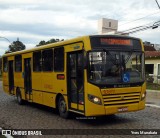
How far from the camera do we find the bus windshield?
416 inches

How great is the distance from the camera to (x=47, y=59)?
45.9 feet

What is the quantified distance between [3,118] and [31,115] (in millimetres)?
1194

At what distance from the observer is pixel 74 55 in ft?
38.2

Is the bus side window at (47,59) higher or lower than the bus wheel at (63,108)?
higher

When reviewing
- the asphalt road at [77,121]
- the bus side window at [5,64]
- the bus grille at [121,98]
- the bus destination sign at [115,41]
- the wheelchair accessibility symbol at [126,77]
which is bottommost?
the asphalt road at [77,121]

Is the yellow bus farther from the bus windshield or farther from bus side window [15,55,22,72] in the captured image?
bus side window [15,55,22,72]

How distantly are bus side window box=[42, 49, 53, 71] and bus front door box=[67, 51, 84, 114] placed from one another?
170cm

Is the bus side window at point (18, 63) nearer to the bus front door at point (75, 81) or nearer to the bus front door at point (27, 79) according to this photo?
the bus front door at point (27, 79)

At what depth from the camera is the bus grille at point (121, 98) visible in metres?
10.6

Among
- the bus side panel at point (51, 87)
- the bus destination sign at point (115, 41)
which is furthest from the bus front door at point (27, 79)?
the bus destination sign at point (115, 41)

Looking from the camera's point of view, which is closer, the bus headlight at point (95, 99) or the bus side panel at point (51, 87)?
the bus headlight at point (95, 99)

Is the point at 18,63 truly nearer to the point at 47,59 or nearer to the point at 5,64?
the point at 5,64

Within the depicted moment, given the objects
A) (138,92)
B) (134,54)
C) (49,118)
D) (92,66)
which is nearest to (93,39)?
(92,66)

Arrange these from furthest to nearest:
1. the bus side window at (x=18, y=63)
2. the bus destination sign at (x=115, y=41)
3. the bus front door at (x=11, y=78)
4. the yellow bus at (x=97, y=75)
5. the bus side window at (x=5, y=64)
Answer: the bus side window at (x=5, y=64), the bus front door at (x=11, y=78), the bus side window at (x=18, y=63), the bus destination sign at (x=115, y=41), the yellow bus at (x=97, y=75)
